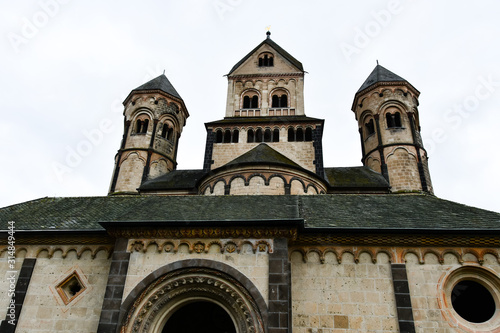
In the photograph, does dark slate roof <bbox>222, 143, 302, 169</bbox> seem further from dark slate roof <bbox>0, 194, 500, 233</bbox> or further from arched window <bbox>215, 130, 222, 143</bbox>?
dark slate roof <bbox>0, 194, 500, 233</bbox>

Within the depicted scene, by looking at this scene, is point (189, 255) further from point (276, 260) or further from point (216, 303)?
point (276, 260)

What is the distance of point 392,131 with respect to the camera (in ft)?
86.6

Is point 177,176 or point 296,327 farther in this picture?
point 177,176

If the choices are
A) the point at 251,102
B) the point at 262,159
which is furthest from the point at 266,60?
the point at 262,159

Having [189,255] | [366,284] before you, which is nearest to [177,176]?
[189,255]

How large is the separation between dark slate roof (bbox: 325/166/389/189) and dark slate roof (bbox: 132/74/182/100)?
50.2 feet

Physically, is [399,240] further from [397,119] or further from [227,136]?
[397,119]

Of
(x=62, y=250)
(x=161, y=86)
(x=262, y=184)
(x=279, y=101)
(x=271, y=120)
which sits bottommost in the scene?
(x=62, y=250)

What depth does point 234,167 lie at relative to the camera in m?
18.1

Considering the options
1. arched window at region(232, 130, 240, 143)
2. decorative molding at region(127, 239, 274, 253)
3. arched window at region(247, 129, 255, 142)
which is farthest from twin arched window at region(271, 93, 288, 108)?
decorative molding at region(127, 239, 274, 253)

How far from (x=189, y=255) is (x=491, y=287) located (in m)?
7.55

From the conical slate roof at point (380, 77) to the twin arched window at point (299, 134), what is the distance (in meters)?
9.64

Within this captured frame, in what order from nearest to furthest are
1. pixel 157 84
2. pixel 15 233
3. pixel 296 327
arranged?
pixel 296 327 < pixel 15 233 < pixel 157 84

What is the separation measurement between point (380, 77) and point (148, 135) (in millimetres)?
19622
